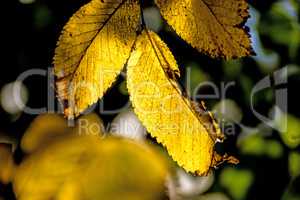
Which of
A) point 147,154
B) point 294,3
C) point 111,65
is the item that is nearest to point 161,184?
point 147,154

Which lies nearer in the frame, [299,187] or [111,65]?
[111,65]

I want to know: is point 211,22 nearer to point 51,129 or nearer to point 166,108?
point 166,108

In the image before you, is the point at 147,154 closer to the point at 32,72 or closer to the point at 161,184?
the point at 161,184

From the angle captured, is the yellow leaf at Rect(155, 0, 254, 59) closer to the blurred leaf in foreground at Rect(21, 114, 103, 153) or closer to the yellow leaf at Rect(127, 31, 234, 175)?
the yellow leaf at Rect(127, 31, 234, 175)

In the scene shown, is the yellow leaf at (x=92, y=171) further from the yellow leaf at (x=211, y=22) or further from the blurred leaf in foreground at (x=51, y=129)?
the yellow leaf at (x=211, y=22)

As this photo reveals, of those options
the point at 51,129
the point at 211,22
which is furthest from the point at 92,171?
the point at 211,22

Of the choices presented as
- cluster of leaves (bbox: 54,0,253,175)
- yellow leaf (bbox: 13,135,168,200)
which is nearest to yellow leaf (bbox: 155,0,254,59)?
cluster of leaves (bbox: 54,0,253,175)

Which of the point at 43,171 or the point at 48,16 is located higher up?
the point at 48,16
